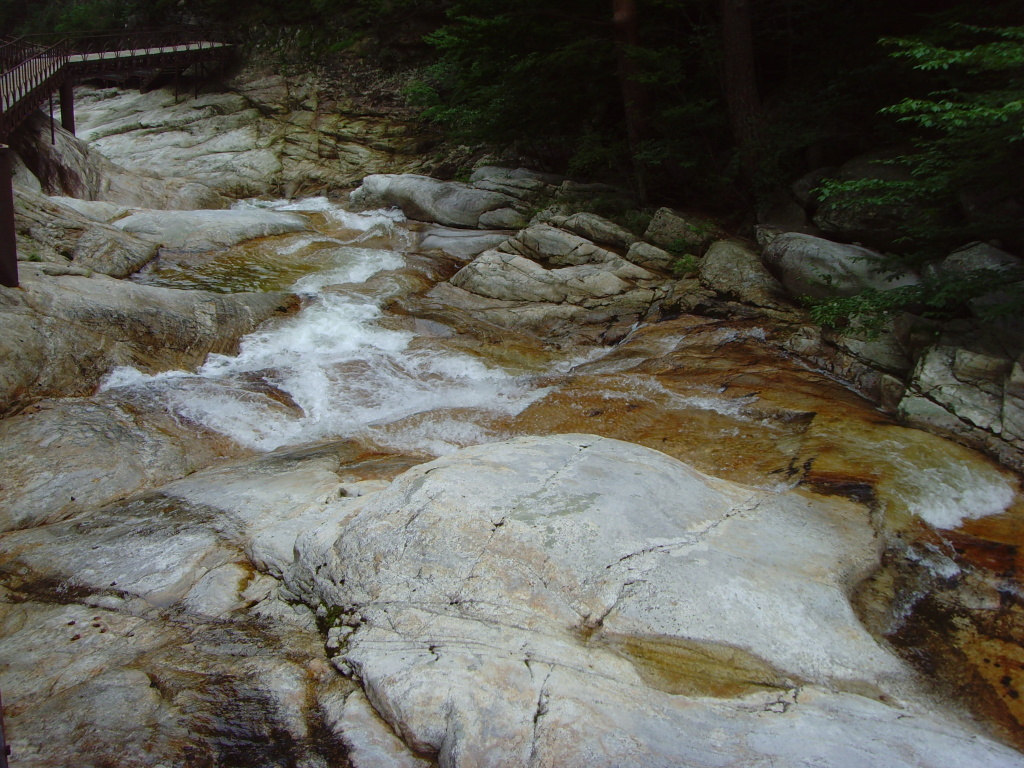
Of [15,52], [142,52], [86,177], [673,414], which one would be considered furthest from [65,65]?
[673,414]

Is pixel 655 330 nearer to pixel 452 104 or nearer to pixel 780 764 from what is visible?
pixel 780 764

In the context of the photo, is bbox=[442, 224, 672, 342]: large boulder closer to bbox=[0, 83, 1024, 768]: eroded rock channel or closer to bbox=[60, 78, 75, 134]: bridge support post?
bbox=[0, 83, 1024, 768]: eroded rock channel

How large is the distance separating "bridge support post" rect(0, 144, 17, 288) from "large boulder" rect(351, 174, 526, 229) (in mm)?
8947

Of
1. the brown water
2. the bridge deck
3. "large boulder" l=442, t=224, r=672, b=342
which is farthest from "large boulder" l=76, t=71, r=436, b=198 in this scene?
"large boulder" l=442, t=224, r=672, b=342

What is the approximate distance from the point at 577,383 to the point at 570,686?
5.96 m

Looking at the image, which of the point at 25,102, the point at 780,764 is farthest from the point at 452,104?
the point at 780,764

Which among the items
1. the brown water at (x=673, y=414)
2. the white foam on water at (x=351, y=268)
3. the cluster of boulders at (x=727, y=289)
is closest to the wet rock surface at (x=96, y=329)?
the brown water at (x=673, y=414)

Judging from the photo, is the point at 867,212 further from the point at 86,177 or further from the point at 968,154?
the point at 86,177

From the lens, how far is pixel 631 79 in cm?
1200

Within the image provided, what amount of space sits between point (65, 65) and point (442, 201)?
1092 cm

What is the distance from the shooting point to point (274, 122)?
2270 cm

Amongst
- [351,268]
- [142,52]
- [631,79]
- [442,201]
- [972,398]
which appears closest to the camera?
[972,398]

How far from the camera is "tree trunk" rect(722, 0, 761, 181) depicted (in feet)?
37.9

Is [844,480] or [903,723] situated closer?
[903,723]
